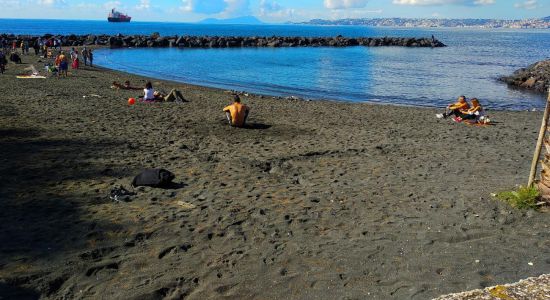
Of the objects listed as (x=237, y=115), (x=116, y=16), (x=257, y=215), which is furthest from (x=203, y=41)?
(x=116, y=16)

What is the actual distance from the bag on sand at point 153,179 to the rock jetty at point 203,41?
195ft

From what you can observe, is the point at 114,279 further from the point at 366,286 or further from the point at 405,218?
the point at 405,218

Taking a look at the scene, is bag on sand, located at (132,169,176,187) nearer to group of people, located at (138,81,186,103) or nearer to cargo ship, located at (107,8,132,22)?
group of people, located at (138,81,186,103)

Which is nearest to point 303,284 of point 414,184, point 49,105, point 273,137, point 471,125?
point 414,184

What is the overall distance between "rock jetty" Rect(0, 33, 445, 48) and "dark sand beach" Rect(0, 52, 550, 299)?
5725cm

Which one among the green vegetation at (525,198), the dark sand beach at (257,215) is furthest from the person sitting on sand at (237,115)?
the green vegetation at (525,198)

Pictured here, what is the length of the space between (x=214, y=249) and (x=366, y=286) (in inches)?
75.7

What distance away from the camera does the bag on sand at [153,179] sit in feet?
24.8

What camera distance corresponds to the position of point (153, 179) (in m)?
7.59

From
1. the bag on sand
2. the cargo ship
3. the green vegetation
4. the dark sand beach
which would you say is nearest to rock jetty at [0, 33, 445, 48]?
the dark sand beach

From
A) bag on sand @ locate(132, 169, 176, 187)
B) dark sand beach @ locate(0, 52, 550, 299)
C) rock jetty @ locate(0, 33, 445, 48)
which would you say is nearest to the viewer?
dark sand beach @ locate(0, 52, 550, 299)

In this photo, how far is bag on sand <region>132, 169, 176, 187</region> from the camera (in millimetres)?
7564

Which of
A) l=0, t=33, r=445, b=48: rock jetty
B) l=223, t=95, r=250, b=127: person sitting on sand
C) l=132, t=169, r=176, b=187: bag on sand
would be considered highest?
l=0, t=33, r=445, b=48: rock jetty

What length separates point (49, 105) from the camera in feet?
49.5
